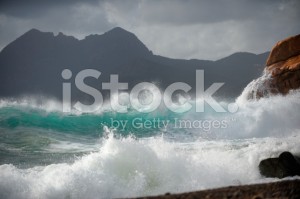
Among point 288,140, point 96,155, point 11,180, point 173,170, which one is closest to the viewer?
point 11,180

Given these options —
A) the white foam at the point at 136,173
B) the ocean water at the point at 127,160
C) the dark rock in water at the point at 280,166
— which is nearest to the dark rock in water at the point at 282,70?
the ocean water at the point at 127,160

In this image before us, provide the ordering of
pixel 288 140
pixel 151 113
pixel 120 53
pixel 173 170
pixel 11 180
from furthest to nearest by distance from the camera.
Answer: pixel 120 53 → pixel 151 113 → pixel 288 140 → pixel 173 170 → pixel 11 180

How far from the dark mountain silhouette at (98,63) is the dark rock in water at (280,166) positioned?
90.6 metres

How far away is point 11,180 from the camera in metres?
9.06

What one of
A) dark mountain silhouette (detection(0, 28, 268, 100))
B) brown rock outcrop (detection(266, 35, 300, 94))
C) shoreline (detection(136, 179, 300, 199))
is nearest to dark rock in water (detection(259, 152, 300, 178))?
shoreline (detection(136, 179, 300, 199))

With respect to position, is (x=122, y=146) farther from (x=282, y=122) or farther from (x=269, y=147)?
(x=282, y=122)

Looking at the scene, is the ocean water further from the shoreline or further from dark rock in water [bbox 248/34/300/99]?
dark rock in water [bbox 248/34/300/99]

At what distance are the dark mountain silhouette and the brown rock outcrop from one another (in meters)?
72.5

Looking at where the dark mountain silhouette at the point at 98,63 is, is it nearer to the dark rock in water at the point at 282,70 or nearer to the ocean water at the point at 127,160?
the dark rock in water at the point at 282,70

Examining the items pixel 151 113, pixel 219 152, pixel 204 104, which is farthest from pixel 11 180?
pixel 204 104

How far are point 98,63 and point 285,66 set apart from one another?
122m

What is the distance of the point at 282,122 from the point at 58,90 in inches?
4435

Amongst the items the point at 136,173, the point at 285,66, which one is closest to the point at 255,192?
the point at 136,173

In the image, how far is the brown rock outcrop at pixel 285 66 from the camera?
23.5 meters
